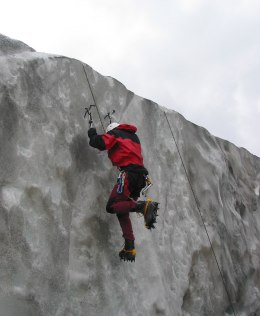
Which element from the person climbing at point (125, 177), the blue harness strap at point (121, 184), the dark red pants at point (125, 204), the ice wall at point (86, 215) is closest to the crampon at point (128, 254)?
the person climbing at point (125, 177)

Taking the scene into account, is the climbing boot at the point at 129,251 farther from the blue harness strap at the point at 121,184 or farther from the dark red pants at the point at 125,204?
the blue harness strap at the point at 121,184

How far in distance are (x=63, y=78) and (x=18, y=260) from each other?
1.95m

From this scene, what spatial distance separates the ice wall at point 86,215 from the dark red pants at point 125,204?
0.25m

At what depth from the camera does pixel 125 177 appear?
13.6 feet

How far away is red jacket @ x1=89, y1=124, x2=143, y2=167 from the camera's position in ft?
13.8

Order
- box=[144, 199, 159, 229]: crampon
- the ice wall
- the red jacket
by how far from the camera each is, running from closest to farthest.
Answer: the ice wall, box=[144, 199, 159, 229]: crampon, the red jacket

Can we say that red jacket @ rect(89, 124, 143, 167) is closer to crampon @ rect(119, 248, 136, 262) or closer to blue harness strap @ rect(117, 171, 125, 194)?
blue harness strap @ rect(117, 171, 125, 194)

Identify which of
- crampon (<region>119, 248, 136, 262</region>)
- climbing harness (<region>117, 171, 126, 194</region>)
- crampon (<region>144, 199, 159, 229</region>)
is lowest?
crampon (<region>119, 248, 136, 262</region>)

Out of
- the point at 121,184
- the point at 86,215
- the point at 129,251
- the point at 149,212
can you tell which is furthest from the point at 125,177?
the point at 129,251

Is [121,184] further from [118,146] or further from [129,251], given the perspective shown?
[129,251]

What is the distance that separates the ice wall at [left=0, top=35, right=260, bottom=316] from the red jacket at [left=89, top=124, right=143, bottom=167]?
0.94ft

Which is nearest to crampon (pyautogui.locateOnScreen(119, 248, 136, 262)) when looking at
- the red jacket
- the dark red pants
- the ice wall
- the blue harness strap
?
the dark red pants

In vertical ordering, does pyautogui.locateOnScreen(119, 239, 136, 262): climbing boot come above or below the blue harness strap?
below

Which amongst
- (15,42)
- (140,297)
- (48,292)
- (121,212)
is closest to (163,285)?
(140,297)
